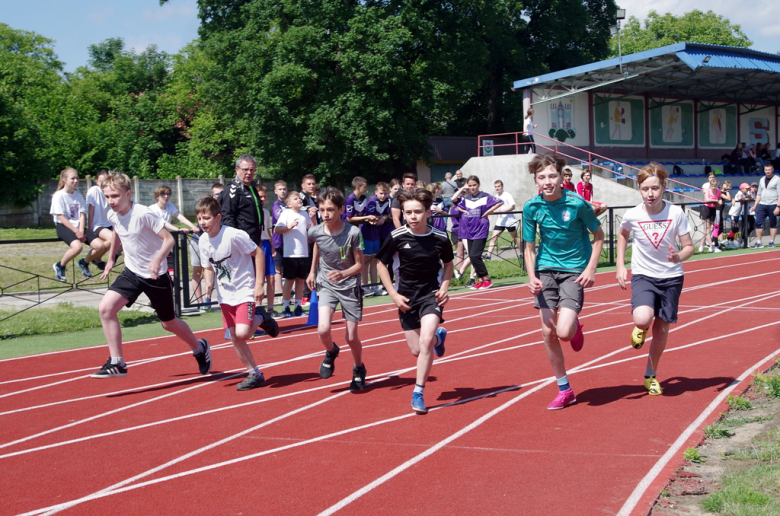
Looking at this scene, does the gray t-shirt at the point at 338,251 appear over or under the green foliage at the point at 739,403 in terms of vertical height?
over

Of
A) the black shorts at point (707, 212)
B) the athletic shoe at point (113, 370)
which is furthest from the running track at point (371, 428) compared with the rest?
the black shorts at point (707, 212)

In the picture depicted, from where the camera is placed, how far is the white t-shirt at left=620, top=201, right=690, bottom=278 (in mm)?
6445

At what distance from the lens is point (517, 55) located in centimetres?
4012

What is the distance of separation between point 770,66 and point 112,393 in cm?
3116

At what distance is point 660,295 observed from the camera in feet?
21.2

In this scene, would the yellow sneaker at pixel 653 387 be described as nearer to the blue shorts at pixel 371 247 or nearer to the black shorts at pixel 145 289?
the black shorts at pixel 145 289

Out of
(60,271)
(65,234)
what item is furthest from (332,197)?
(60,271)

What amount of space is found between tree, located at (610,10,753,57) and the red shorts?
212 ft

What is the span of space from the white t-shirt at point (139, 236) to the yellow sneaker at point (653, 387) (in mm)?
4535

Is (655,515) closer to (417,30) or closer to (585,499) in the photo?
(585,499)

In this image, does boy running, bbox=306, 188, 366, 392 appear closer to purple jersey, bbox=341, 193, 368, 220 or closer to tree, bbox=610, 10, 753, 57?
purple jersey, bbox=341, 193, 368, 220

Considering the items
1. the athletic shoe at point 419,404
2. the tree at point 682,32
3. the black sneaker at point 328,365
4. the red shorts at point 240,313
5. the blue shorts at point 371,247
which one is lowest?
the athletic shoe at point 419,404

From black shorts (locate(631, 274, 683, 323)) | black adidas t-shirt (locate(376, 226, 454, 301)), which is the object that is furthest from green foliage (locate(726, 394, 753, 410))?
black adidas t-shirt (locate(376, 226, 454, 301))

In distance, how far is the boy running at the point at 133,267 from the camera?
293 inches
